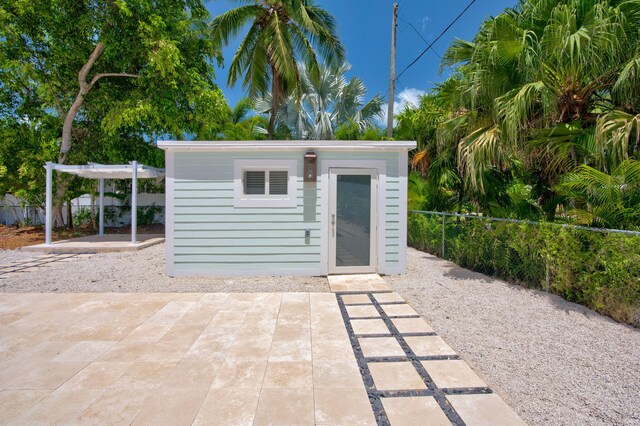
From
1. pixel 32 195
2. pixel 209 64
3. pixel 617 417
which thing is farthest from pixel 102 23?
pixel 617 417

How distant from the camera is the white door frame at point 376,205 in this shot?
5.93 metres

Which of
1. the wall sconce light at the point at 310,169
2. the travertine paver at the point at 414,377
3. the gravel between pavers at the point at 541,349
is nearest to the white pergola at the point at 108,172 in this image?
the wall sconce light at the point at 310,169

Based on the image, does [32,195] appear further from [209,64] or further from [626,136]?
[626,136]

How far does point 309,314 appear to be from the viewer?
13.3 feet

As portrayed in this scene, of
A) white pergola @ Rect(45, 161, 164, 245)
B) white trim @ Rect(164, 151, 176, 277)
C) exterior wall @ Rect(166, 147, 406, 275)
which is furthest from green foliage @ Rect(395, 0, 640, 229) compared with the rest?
white pergola @ Rect(45, 161, 164, 245)

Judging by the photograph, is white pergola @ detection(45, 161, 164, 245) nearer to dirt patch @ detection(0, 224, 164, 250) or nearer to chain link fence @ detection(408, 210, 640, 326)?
dirt patch @ detection(0, 224, 164, 250)

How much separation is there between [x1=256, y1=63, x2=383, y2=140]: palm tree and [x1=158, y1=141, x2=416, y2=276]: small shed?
12459 mm

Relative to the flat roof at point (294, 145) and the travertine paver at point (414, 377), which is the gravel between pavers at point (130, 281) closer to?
the travertine paver at point (414, 377)

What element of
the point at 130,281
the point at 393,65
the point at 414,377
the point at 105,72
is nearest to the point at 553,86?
the point at 414,377

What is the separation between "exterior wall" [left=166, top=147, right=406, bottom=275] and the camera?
5.93 m

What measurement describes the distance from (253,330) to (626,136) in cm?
516

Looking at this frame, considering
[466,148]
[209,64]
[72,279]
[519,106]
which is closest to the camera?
[519,106]

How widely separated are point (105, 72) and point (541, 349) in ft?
47.9

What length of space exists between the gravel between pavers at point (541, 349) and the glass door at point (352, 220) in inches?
46.0
